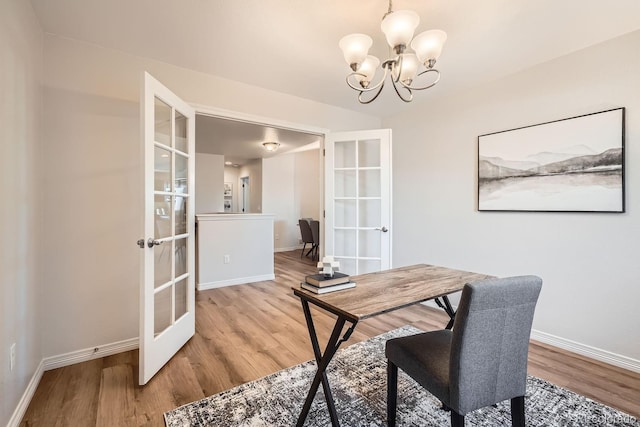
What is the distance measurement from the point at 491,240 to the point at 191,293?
2.79 meters

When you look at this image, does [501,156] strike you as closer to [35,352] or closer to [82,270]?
[82,270]

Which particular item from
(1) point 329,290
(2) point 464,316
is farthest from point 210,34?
(2) point 464,316

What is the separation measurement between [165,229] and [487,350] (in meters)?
2.06

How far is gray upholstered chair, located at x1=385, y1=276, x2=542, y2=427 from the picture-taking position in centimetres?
101

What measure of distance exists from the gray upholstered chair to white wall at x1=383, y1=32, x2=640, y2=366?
1.56 m

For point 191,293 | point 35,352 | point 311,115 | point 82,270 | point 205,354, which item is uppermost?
point 311,115

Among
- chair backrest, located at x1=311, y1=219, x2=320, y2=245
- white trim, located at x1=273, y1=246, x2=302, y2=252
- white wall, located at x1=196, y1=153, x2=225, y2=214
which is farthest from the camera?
white trim, located at x1=273, y1=246, x2=302, y2=252

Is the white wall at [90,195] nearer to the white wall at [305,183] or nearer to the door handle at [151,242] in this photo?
the door handle at [151,242]

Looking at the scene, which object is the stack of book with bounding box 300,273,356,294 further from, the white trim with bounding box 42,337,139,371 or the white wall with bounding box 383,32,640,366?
the white wall with bounding box 383,32,640,366

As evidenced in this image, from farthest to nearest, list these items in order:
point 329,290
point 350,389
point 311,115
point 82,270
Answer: point 311,115 < point 82,270 < point 350,389 < point 329,290

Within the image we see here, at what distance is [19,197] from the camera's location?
5.13 ft

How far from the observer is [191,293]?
2.44 m

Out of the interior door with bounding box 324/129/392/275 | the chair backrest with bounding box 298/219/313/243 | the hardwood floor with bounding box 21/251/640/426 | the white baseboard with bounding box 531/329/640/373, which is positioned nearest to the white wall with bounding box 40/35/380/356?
the hardwood floor with bounding box 21/251/640/426

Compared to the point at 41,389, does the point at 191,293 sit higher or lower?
higher
